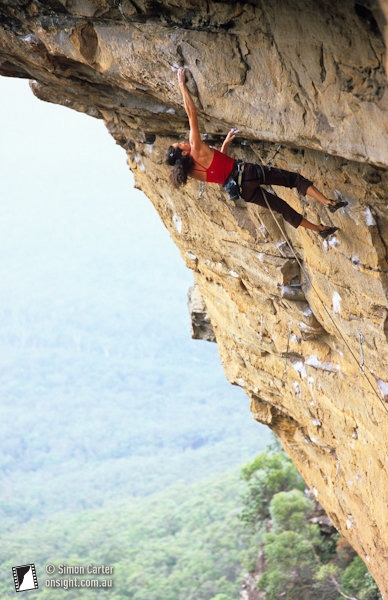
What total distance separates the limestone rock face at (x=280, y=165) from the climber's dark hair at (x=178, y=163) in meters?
0.44

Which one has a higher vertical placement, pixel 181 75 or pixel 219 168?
pixel 181 75

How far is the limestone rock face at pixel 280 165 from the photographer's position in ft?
16.5

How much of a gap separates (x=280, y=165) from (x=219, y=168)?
0.87 meters

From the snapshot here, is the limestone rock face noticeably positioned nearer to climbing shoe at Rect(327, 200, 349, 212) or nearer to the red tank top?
Answer: climbing shoe at Rect(327, 200, 349, 212)

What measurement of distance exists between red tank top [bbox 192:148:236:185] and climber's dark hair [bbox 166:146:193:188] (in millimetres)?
64

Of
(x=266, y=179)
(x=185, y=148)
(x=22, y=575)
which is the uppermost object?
(x=185, y=148)

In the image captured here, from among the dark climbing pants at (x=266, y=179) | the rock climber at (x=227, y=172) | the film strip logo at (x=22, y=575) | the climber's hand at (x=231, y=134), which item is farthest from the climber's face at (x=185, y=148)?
the film strip logo at (x=22, y=575)

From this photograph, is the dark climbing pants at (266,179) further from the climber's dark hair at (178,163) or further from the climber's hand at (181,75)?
the climber's hand at (181,75)

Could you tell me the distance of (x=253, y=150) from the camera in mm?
6859

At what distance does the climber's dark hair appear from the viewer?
5953 mm

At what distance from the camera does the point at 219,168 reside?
5.97 m

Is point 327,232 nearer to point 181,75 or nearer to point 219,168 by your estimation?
point 219,168

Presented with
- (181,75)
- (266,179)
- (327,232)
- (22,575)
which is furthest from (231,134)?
(22,575)

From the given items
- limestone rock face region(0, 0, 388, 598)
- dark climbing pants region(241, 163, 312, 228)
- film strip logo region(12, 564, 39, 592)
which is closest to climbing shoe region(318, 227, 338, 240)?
limestone rock face region(0, 0, 388, 598)
